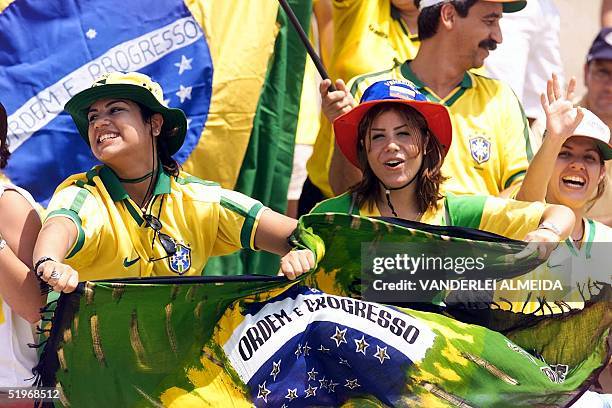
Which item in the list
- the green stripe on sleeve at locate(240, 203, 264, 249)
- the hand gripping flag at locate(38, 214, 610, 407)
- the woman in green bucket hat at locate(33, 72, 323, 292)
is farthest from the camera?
the green stripe on sleeve at locate(240, 203, 264, 249)

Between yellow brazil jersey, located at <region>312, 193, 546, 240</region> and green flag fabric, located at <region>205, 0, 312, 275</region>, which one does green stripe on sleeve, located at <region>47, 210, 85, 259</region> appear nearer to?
yellow brazil jersey, located at <region>312, 193, 546, 240</region>

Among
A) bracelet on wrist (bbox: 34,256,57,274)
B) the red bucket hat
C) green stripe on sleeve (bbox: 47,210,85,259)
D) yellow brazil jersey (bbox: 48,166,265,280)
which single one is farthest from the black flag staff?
bracelet on wrist (bbox: 34,256,57,274)

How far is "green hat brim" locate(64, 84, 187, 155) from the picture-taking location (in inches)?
172

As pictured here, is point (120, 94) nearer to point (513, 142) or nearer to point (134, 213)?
point (134, 213)

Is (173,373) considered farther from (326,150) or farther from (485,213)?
(326,150)

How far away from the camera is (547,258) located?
416 cm

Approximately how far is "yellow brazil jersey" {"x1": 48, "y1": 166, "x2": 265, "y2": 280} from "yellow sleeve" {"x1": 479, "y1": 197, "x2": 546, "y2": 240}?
0.72 m

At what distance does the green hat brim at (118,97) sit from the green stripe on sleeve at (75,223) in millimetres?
415

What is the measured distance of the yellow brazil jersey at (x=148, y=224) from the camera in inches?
167

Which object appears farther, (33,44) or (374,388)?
(33,44)

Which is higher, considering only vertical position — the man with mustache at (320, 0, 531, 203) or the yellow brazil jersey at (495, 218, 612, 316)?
the man with mustache at (320, 0, 531, 203)

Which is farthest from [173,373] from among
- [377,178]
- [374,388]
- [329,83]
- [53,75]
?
[53,75]

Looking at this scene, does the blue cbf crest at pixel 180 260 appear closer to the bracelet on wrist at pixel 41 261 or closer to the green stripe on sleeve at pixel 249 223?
the green stripe on sleeve at pixel 249 223

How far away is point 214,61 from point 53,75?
0.65m
